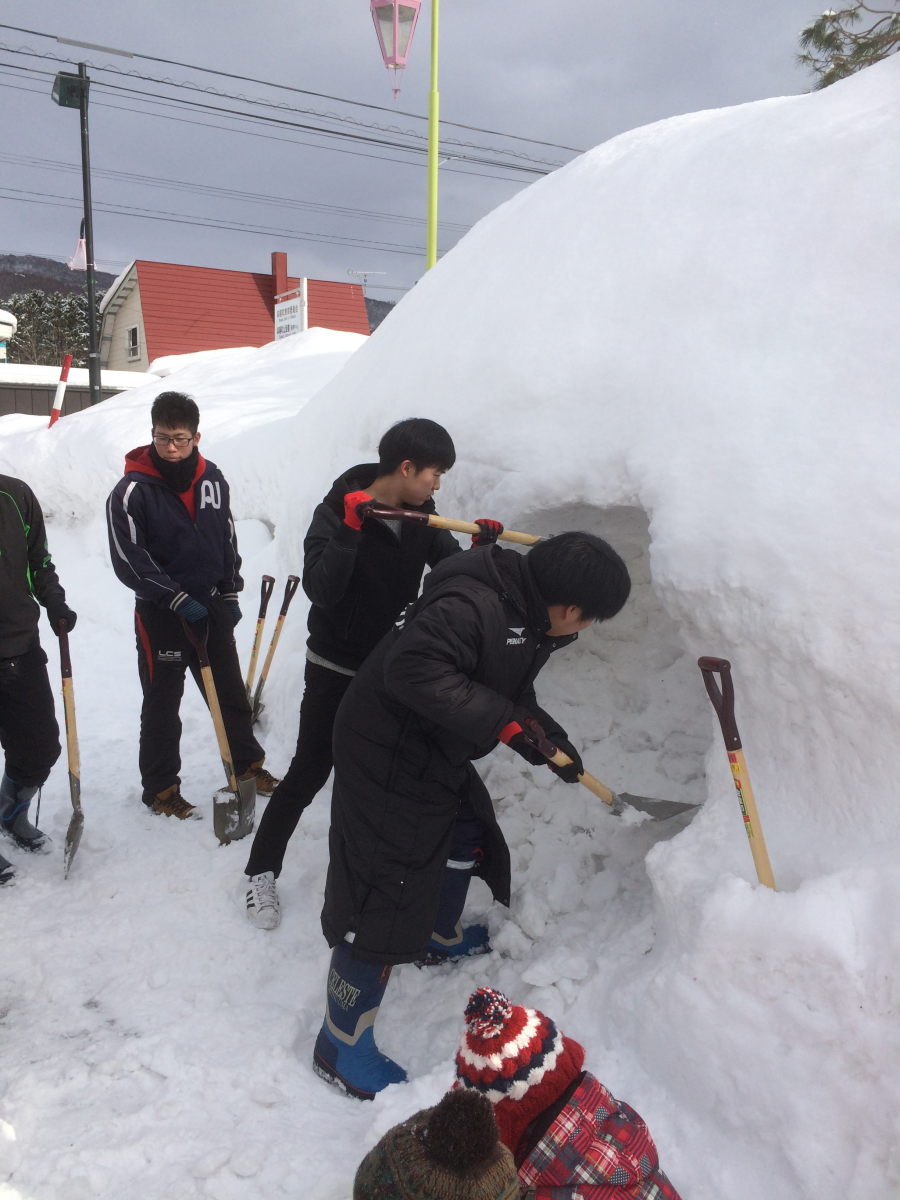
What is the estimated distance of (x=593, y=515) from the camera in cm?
274

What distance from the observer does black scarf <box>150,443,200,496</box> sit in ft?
9.46

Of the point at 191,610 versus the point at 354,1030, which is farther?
the point at 191,610

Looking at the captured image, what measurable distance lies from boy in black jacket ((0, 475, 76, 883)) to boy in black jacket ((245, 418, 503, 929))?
0.98 meters

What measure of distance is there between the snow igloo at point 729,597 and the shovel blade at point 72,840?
135cm

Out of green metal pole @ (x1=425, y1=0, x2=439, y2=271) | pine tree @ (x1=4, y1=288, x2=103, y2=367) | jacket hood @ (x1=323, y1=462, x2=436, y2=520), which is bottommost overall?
jacket hood @ (x1=323, y1=462, x2=436, y2=520)

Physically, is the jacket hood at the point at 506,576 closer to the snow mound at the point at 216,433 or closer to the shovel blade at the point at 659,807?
the shovel blade at the point at 659,807

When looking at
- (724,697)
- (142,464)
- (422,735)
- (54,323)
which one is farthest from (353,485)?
(54,323)

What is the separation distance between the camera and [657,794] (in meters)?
2.60

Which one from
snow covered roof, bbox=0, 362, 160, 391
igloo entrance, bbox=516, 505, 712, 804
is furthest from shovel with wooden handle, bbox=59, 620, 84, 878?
snow covered roof, bbox=0, 362, 160, 391

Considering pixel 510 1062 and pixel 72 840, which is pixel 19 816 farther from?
pixel 510 1062

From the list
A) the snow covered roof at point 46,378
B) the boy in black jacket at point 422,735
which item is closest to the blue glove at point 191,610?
the boy in black jacket at point 422,735

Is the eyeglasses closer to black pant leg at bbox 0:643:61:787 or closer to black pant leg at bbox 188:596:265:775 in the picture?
black pant leg at bbox 188:596:265:775

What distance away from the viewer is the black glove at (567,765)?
1.93 metres

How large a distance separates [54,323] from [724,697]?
3144 centimetres
